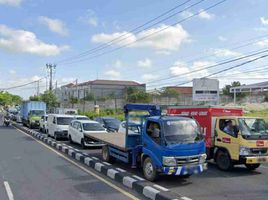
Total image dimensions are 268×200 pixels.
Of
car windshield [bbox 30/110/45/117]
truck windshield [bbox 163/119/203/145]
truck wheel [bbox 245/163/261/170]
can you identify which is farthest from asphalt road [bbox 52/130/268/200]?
car windshield [bbox 30/110/45/117]

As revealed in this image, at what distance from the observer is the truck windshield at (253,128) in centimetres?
1230

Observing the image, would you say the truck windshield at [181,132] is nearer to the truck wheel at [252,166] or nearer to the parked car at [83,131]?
the truck wheel at [252,166]

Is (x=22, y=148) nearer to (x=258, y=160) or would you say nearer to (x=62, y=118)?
(x=62, y=118)

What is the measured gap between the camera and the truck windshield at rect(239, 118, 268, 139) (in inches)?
484

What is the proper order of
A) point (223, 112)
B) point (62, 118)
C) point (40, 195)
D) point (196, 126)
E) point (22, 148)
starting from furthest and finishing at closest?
point (62, 118), point (22, 148), point (223, 112), point (196, 126), point (40, 195)

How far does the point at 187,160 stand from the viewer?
10352mm

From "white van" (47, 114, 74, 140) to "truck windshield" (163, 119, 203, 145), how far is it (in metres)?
14.4

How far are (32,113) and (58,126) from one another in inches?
565

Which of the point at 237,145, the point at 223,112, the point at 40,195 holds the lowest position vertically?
the point at 40,195

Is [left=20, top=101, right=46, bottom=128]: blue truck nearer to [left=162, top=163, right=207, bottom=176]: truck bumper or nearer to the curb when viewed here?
the curb

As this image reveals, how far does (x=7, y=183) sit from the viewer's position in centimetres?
1015

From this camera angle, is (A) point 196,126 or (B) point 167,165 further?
(A) point 196,126

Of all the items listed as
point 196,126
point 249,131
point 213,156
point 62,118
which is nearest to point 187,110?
point 213,156

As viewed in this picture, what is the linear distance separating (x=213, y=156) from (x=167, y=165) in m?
4.23
